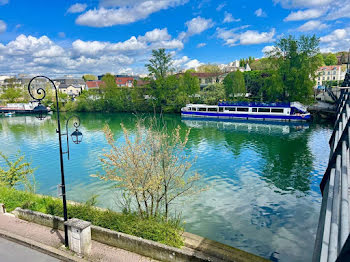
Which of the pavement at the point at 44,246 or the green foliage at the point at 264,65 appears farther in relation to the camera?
the green foliage at the point at 264,65

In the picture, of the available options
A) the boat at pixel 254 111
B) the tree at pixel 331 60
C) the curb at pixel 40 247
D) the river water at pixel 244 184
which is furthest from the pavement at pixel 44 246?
the tree at pixel 331 60

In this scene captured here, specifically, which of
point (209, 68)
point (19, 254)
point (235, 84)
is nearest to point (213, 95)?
point (235, 84)

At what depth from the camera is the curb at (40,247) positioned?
8172 millimetres

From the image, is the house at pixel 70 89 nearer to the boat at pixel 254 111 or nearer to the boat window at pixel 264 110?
the boat at pixel 254 111

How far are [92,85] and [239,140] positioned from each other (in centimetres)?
9522

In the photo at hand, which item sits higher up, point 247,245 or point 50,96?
point 50,96

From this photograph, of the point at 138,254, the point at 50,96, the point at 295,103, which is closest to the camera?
the point at 138,254

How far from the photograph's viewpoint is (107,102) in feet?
240

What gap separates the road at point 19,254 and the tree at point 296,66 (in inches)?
1887

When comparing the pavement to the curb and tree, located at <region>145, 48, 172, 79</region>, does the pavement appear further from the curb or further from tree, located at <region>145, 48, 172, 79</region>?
tree, located at <region>145, 48, 172, 79</region>

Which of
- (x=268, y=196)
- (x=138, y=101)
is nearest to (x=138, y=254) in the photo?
(x=268, y=196)

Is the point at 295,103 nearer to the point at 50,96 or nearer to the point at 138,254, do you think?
the point at 138,254

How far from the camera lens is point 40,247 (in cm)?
865

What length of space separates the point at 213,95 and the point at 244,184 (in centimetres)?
4765
